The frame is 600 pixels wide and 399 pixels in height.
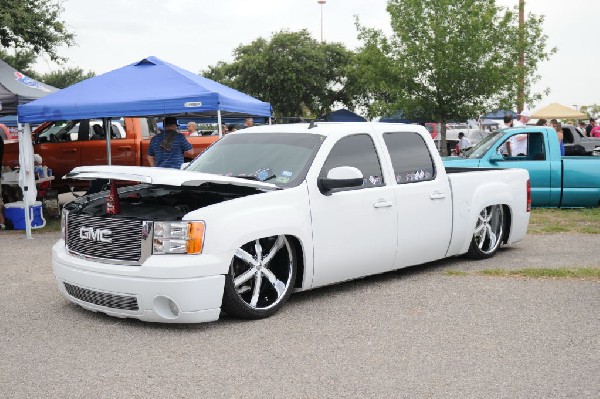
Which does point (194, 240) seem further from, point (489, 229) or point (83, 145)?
point (83, 145)

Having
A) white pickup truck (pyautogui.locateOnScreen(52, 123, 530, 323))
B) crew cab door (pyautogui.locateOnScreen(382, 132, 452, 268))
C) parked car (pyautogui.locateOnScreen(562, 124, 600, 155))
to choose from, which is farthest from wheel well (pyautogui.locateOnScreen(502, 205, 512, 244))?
parked car (pyautogui.locateOnScreen(562, 124, 600, 155))

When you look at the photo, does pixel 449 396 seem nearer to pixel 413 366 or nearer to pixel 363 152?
pixel 413 366

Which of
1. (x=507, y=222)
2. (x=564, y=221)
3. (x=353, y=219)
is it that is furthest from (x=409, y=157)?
(x=564, y=221)

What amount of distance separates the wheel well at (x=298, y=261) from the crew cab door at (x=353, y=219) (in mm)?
125

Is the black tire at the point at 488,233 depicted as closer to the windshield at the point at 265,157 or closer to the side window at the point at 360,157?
the side window at the point at 360,157

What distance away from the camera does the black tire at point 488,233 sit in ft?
27.8

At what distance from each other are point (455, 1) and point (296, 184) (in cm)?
1878

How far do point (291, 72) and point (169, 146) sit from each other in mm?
40297

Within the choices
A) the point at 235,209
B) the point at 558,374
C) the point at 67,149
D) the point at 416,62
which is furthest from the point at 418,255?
the point at 416,62

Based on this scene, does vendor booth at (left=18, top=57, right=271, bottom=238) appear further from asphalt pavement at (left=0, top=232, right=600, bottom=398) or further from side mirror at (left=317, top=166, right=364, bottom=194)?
side mirror at (left=317, top=166, right=364, bottom=194)

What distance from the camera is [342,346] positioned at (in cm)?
A: 515

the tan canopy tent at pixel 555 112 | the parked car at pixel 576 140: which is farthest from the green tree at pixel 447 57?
the tan canopy tent at pixel 555 112

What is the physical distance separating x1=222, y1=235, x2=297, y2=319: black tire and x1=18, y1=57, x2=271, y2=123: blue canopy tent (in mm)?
5606

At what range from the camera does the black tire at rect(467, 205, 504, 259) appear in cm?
848
